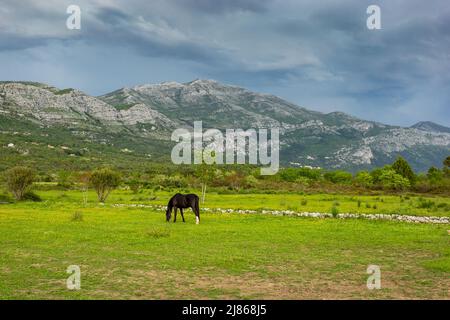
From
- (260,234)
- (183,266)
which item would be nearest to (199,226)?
(260,234)

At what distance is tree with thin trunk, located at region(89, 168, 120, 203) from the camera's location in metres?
Answer: 56.9

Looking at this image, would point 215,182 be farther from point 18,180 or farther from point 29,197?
point 18,180

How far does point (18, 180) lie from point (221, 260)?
47.5 metres

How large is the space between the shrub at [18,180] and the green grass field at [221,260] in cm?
2827

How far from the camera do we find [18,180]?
55.2m

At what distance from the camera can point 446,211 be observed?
45000 mm

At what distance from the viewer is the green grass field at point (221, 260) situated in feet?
40.7

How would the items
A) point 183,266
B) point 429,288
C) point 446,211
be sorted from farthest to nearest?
point 446,211, point 183,266, point 429,288

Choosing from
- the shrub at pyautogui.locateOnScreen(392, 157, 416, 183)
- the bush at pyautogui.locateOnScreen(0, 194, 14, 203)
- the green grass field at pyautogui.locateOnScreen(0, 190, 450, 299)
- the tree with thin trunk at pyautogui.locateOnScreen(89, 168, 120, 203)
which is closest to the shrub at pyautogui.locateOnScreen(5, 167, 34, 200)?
the bush at pyautogui.locateOnScreen(0, 194, 14, 203)

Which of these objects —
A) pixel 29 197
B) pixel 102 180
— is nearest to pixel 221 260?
pixel 102 180

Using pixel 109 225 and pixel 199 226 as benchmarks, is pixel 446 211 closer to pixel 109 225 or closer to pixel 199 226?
pixel 199 226

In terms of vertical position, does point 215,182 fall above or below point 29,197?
above

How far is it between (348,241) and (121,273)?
13798 mm
